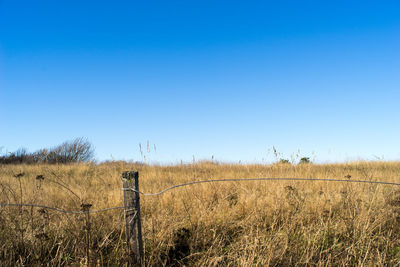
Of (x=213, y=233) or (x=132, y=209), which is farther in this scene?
(x=213, y=233)

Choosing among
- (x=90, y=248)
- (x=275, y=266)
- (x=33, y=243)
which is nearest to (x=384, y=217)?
(x=275, y=266)

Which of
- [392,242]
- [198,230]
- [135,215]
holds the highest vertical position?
[135,215]

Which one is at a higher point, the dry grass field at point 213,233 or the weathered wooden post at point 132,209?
the weathered wooden post at point 132,209

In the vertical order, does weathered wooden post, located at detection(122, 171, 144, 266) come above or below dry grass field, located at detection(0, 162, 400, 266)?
above

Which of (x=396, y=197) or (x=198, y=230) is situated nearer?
(x=198, y=230)

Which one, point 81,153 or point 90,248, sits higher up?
point 81,153

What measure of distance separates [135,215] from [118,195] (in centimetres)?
310

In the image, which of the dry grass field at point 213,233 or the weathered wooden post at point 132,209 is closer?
the weathered wooden post at point 132,209

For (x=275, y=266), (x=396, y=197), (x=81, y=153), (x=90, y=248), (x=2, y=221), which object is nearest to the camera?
(x=90, y=248)

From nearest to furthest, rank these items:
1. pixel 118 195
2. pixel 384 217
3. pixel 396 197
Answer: pixel 384 217
pixel 396 197
pixel 118 195

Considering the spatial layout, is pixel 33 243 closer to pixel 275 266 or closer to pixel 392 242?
pixel 275 266

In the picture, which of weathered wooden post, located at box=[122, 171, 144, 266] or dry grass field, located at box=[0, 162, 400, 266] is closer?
weathered wooden post, located at box=[122, 171, 144, 266]

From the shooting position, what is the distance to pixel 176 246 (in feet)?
9.30

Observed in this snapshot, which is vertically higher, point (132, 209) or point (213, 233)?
point (132, 209)
